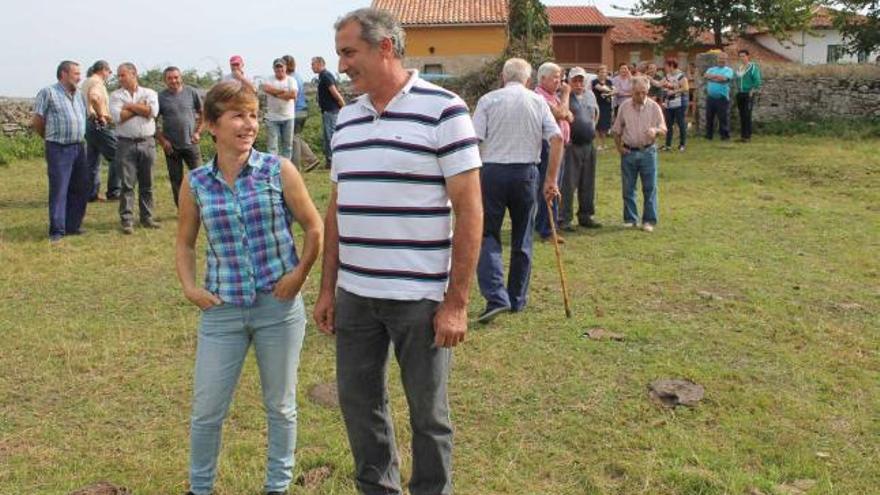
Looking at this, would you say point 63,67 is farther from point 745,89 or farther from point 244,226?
point 745,89

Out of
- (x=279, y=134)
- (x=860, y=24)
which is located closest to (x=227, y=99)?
(x=279, y=134)

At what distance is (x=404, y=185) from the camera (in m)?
3.03

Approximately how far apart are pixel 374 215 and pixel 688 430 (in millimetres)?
2305

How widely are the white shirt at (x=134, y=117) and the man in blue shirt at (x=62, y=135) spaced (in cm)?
40

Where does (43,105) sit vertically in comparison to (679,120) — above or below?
above

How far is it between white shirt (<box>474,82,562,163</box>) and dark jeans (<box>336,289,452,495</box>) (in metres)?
3.26

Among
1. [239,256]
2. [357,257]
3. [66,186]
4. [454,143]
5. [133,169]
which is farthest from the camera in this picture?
[133,169]

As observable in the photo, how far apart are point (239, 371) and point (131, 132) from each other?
689 cm

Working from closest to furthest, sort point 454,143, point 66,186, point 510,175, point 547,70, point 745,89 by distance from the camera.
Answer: point 454,143
point 510,175
point 547,70
point 66,186
point 745,89

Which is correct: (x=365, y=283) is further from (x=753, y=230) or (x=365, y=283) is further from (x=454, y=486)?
(x=753, y=230)

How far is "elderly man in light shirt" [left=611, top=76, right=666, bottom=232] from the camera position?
9570 mm

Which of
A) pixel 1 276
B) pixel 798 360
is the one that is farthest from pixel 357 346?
pixel 1 276

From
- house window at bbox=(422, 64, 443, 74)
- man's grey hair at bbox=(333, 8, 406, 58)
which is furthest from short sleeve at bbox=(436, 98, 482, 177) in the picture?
house window at bbox=(422, 64, 443, 74)

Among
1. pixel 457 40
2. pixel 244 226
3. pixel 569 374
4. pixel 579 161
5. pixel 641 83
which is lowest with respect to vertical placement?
pixel 569 374
